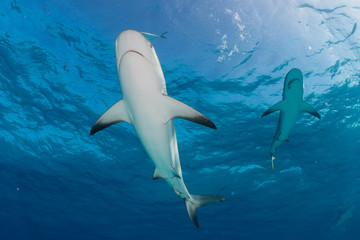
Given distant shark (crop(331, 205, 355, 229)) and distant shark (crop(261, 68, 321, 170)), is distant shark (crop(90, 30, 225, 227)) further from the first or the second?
distant shark (crop(331, 205, 355, 229))

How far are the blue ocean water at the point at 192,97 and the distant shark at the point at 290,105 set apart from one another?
2985mm

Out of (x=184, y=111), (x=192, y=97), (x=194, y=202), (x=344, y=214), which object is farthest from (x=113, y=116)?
(x=344, y=214)

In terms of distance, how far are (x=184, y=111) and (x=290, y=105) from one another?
4.70m

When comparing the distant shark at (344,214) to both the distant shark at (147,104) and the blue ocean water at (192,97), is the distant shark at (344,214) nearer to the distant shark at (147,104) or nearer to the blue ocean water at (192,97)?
the blue ocean water at (192,97)

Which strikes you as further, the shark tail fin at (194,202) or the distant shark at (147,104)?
the shark tail fin at (194,202)

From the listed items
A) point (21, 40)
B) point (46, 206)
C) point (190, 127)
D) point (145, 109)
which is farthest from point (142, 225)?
point (145, 109)

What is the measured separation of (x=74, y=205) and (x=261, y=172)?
920 inches

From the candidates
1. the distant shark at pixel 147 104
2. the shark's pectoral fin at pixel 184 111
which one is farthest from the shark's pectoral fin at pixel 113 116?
the shark's pectoral fin at pixel 184 111

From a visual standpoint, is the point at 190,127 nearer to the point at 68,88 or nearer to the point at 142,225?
the point at 68,88

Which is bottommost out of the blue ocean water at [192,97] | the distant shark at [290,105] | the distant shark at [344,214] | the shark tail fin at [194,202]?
the shark tail fin at [194,202]

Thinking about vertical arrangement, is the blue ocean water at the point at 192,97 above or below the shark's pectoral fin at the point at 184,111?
above

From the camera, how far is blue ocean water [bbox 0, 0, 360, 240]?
7.80 metres

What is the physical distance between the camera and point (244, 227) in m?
36.7

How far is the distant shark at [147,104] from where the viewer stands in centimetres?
268
